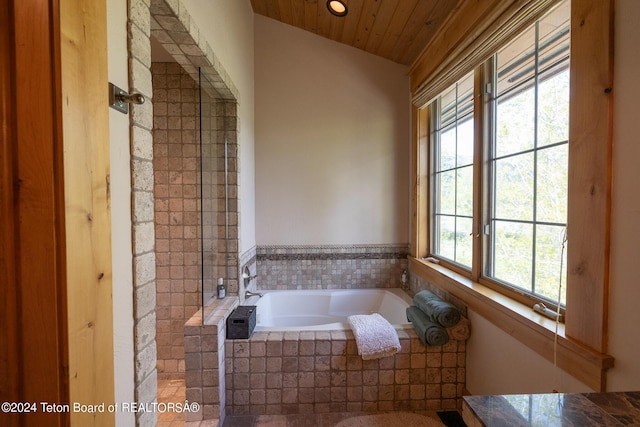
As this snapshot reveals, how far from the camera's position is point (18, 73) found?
1.67ft

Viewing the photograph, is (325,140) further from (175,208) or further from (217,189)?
(175,208)

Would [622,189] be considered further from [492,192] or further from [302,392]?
[302,392]

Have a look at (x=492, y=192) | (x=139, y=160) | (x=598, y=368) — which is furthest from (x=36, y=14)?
(x=492, y=192)

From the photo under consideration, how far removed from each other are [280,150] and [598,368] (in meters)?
2.52

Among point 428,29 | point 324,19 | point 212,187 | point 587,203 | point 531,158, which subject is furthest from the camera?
point 324,19

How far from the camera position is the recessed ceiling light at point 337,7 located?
2158 millimetres

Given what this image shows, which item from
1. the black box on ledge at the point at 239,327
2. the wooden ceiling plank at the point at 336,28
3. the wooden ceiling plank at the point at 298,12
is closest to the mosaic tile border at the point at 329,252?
the black box on ledge at the point at 239,327

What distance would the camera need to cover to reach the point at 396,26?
7.22 ft

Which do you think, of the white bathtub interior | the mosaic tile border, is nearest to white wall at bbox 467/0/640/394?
the white bathtub interior

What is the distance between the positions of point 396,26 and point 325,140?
1.09 meters

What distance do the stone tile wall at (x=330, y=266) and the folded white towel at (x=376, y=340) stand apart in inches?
38.0

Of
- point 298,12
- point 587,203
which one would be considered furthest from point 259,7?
point 587,203

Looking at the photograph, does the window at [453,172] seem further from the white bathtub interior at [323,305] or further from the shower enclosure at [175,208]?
the shower enclosure at [175,208]

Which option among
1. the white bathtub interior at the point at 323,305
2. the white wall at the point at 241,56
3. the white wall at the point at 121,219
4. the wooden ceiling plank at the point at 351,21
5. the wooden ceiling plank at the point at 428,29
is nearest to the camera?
the white wall at the point at 121,219
